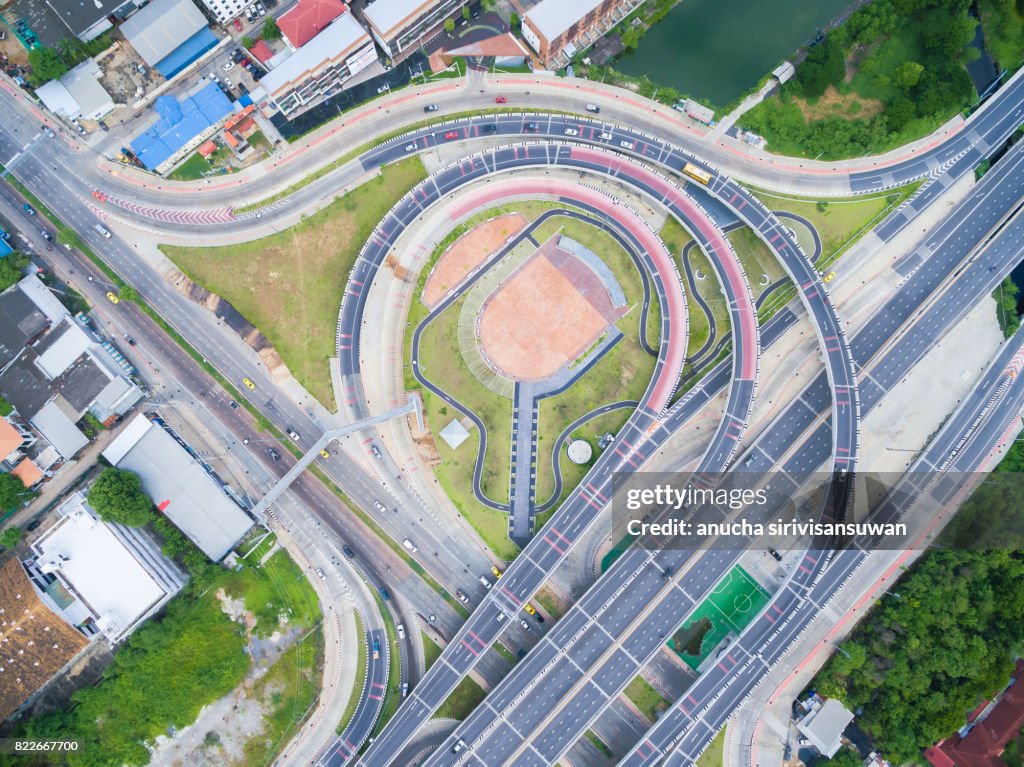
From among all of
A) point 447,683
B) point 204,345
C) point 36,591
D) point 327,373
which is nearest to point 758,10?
point 327,373

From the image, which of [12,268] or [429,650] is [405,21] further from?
[429,650]

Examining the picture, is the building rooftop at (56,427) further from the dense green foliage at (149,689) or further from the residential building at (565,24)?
the residential building at (565,24)

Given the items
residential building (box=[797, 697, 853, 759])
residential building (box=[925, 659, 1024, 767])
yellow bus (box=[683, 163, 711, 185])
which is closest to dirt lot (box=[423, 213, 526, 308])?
yellow bus (box=[683, 163, 711, 185])

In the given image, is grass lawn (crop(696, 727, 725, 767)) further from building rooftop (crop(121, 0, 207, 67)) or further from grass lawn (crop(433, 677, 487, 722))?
building rooftop (crop(121, 0, 207, 67))

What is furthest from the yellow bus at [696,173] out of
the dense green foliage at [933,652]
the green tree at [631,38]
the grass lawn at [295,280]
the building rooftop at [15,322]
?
the building rooftop at [15,322]

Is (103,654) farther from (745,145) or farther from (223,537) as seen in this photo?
(745,145)

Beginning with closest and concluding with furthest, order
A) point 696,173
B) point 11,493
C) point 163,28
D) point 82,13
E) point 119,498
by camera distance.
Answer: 1. point 119,498
2. point 11,493
3. point 82,13
4. point 163,28
5. point 696,173

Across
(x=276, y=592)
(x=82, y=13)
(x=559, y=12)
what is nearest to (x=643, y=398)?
(x=559, y=12)
